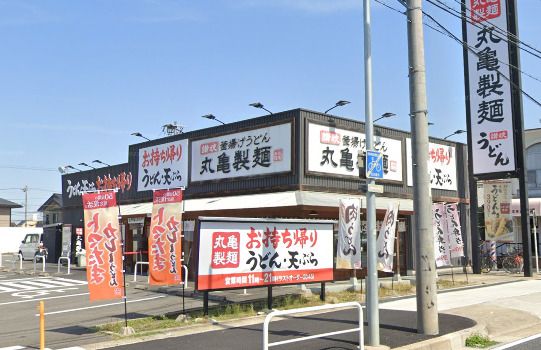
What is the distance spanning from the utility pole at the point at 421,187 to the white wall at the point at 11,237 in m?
48.5

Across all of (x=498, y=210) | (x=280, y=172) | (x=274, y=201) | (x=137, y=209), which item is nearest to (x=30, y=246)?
(x=137, y=209)

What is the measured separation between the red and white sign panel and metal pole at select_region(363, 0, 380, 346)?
4122 mm

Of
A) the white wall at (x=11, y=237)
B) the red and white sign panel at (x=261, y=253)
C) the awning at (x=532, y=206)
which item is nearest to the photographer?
the red and white sign panel at (x=261, y=253)

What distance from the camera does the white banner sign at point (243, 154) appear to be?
63.4 ft

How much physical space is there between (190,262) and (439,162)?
1211 centimetres

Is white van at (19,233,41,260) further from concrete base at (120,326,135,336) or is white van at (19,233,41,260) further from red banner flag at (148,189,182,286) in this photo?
concrete base at (120,326,135,336)

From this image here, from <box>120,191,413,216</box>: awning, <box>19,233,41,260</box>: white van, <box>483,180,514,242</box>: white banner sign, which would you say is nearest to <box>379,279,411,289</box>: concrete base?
<box>120,191,413,216</box>: awning

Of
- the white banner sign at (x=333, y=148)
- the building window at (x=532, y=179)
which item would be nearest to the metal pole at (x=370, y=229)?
the white banner sign at (x=333, y=148)

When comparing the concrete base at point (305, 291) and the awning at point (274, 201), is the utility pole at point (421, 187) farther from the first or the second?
the awning at point (274, 201)

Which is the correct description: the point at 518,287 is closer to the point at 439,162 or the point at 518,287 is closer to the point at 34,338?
the point at 439,162

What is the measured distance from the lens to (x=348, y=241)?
48.3 ft

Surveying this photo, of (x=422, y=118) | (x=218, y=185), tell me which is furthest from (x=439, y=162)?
(x=422, y=118)

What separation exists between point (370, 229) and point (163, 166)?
17084mm

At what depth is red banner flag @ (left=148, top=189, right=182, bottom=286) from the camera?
38.2 ft
